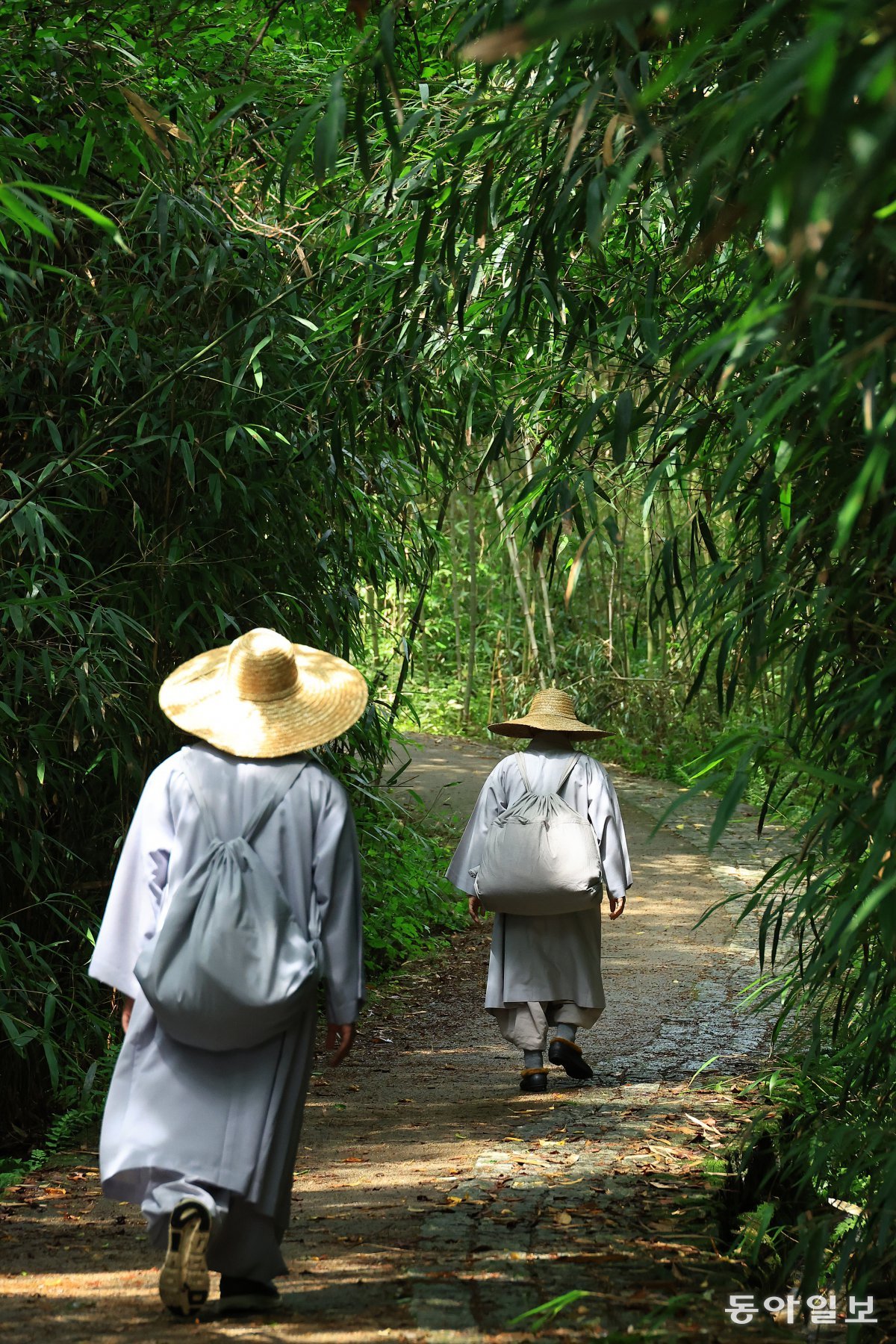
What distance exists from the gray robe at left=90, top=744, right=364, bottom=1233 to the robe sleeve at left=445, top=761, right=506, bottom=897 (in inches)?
102

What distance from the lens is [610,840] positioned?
5.72 meters

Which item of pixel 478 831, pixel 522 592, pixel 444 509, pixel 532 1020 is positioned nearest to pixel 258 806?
pixel 478 831

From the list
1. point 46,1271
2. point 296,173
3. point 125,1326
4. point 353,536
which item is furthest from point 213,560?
point 125,1326

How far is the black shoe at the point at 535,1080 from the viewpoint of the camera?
5469 millimetres

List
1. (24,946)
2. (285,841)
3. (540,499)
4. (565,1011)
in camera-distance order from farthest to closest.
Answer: (565,1011) → (24,946) → (540,499) → (285,841)

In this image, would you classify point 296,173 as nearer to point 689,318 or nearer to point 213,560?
point 213,560

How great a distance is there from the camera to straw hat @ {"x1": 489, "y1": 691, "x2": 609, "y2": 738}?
5.85 metres

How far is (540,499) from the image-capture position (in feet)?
13.3

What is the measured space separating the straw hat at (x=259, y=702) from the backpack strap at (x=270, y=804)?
0.05 meters

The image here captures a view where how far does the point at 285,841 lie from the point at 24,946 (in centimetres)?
232

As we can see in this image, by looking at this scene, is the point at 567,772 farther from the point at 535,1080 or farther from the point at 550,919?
the point at 535,1080

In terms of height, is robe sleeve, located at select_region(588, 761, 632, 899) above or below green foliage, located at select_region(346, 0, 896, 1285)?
below

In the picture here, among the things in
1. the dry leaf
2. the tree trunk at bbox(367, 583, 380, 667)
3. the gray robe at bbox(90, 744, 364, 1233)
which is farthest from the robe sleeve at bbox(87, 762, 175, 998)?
the tree trunk at bbox(367, 583, 380, 667)

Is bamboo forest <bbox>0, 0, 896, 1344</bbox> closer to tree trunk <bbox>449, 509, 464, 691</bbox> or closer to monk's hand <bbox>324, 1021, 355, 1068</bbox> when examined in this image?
monk's hand <bbox>324, 1021, 355, 1068</bbox>
